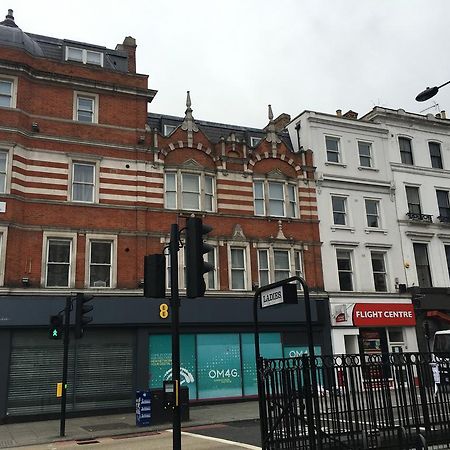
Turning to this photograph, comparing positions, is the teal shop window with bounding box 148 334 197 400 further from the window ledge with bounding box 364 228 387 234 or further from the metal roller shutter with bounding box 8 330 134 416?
the window ledge with bounding box 364 228 387 234

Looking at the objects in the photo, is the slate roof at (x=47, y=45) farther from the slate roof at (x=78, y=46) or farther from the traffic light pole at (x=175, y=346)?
the traffic light pole at (x=175, y=346)

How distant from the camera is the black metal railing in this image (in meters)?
7.75

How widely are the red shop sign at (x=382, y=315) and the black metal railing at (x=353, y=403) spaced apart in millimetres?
16344

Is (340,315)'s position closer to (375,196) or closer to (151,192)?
(375,196)

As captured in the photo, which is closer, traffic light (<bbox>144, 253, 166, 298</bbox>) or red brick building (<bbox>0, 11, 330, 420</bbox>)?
traffic light (<bbox>144, 253, 166, 298</bbox>)

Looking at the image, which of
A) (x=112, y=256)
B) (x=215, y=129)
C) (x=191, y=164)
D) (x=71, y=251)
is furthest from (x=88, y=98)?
(x=112, y=256)

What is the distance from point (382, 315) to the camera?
25625mm

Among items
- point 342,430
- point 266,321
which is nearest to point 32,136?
point 266,321

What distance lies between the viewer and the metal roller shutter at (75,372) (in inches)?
746

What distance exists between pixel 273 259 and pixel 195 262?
16.9 m

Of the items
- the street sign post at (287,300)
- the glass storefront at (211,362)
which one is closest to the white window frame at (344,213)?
the glass storefront at (211,362)

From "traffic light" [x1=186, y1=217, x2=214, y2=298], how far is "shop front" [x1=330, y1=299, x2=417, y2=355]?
17855mm

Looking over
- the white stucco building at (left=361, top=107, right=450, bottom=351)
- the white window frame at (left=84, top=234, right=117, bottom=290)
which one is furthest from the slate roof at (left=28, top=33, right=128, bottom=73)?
the white stucco building at (left=361, top=107, right=450, bottom=351)

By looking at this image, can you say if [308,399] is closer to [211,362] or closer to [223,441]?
[223,441]
